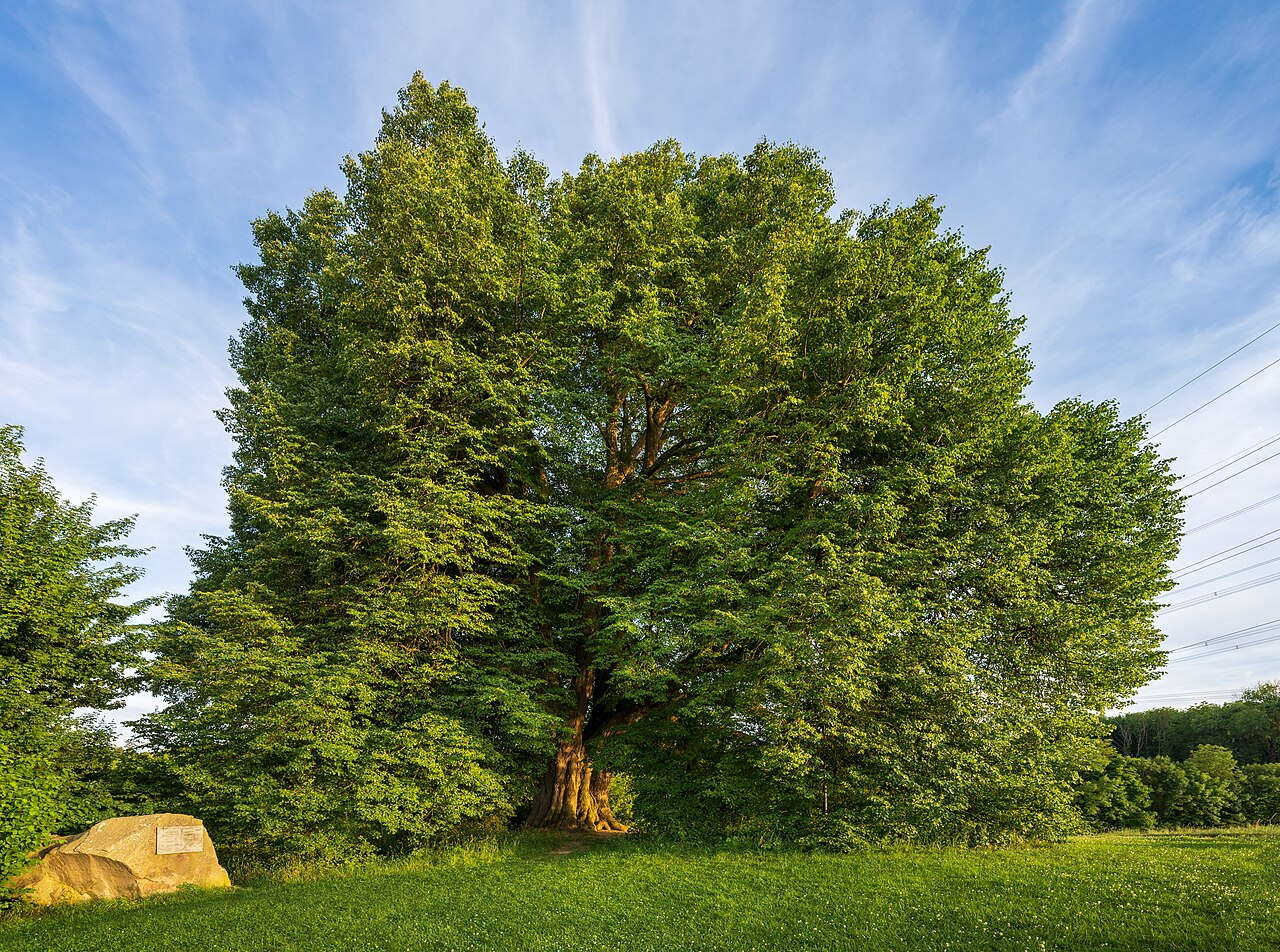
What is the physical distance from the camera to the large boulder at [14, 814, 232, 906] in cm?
1182

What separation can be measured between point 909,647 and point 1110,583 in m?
7.02

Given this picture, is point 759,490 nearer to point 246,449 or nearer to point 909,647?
point 909,647

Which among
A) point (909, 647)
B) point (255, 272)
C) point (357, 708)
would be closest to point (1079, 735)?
point (909, 647)

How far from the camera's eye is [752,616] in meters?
13.9

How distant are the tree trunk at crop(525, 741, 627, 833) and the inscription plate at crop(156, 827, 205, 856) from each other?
8665 millimetres

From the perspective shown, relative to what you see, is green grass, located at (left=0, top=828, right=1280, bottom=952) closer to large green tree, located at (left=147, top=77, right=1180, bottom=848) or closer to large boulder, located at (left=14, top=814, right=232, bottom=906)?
large boulder, located at (left=14, top=814, right=232, bottom=906)

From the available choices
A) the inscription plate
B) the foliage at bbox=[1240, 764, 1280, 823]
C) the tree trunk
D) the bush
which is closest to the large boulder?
the inscription plate

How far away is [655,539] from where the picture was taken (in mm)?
16688

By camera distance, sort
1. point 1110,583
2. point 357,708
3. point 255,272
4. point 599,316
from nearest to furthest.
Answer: point 357,708 < point 1110,583 < point 599,316 < point 255,272

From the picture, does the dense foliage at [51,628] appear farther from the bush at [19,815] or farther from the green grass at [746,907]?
the green grass at [746,907]

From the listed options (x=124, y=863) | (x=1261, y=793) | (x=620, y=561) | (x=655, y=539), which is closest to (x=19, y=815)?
(x=124, y=863)

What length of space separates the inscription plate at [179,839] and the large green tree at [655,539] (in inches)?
34.6

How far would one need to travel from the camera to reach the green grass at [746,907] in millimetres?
7766

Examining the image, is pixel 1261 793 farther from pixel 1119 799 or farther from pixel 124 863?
pixel 124 863
